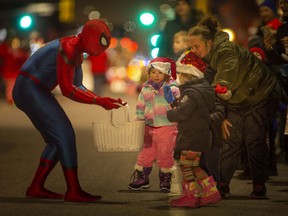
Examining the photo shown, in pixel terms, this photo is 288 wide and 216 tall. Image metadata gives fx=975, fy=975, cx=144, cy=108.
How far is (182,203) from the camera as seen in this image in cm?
938

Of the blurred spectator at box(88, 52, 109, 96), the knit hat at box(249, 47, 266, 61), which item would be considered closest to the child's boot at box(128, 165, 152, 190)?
the knit hat at box(249, 47, 266, 61)

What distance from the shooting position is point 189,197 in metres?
9.34

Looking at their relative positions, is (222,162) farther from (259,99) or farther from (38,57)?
(38,57)

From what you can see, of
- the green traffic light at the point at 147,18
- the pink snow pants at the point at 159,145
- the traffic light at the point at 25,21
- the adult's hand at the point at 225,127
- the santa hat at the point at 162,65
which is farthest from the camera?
the traffic light at the point at 25,21

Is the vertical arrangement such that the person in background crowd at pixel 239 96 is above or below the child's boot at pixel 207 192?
above

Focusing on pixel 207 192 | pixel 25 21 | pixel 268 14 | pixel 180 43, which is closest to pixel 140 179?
pixel 207 192

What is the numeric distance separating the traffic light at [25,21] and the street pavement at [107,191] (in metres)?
14.5

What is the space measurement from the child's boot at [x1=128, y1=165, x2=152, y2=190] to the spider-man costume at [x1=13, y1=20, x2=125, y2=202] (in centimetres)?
99

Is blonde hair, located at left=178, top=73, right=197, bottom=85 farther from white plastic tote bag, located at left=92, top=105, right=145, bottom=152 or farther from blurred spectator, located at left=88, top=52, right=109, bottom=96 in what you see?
blurred spectator, located at left=88, top=52, right=109, bottom=96

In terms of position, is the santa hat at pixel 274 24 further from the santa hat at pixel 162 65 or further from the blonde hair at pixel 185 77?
the blonde hair at pixel 185 77

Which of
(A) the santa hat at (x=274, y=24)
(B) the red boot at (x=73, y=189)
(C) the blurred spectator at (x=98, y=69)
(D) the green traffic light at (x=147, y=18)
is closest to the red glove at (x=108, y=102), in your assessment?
(B) the red boot at (x=73, y=189)

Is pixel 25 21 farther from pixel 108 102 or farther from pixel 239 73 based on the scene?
pixel 108 102

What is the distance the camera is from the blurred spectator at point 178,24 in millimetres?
13914

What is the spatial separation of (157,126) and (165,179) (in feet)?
1.91
